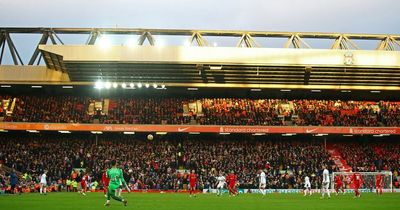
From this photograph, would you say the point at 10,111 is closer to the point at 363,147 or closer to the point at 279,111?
the point at 279,111

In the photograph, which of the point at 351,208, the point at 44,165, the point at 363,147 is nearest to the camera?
the point at 351,208

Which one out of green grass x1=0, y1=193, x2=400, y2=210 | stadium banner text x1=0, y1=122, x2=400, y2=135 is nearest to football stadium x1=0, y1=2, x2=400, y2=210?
stadium banner text x1=0, y1=122, x2=400, y2=135

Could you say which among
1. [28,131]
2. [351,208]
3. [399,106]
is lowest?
[351,208]

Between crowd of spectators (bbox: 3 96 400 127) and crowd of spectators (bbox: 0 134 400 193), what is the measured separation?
2.34m

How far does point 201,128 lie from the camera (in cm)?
5719

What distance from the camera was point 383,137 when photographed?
64.0 m

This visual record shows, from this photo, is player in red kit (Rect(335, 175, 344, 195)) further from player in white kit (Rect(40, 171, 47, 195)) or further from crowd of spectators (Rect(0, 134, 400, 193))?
player in white kit (Rect(40, 171, 47, 195))

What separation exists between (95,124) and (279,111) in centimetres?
2032

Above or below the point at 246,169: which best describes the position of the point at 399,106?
above

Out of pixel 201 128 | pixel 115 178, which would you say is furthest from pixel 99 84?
Answer: pixel 115 178

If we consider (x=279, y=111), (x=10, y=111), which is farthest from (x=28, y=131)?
(x=279, y=111)

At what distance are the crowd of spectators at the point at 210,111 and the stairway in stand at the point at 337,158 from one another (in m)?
3.01

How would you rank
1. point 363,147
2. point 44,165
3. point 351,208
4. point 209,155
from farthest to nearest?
point 363,147 → point 209,155 → point 44,165 → point 351,208

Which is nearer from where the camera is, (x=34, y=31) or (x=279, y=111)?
(x=34, y=31)
